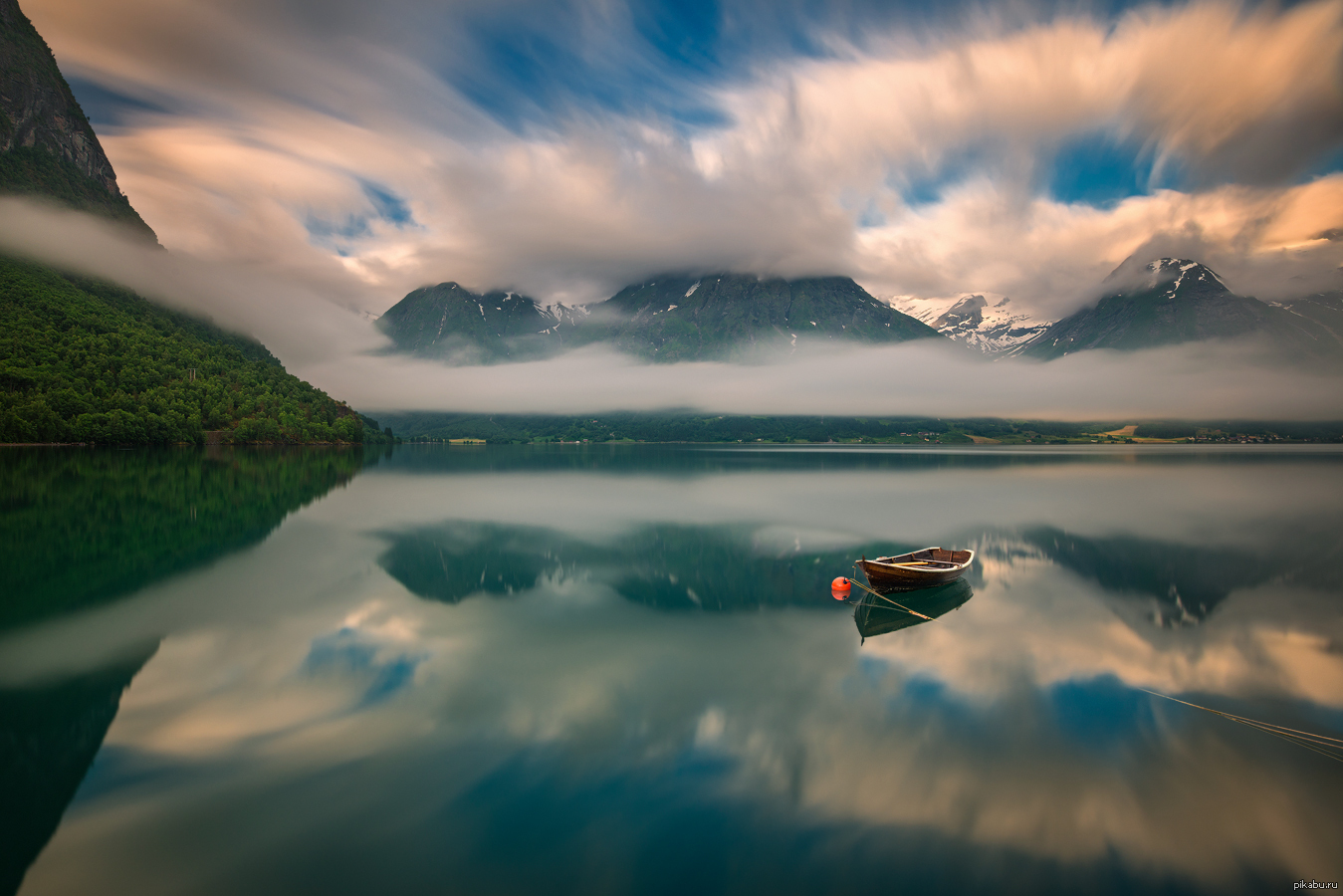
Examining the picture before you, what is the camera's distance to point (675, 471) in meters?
94.0

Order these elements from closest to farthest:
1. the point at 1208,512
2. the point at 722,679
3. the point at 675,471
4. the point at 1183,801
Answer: the point at 1183,801 → the point at 722,679 → the point at 1208,512 → the point at 675,471

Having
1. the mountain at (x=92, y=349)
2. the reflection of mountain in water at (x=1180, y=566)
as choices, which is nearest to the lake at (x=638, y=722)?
the reflection of mountain in water at (x=1180, y=566)

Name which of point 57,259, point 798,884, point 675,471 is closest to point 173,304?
point 57,259

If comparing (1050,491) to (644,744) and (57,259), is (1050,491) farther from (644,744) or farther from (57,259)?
(57,259)

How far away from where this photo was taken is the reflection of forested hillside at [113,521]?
2039 cm

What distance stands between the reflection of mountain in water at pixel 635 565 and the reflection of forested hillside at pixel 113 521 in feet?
30.2

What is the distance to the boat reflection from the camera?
20.6m

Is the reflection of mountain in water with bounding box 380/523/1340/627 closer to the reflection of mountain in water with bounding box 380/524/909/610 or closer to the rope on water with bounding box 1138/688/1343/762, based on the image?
the reflection of mountain in water with bounding box 380/524/909/610

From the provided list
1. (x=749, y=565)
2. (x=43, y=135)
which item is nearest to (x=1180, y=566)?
(x=749, y=565)

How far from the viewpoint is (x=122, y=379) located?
98312 mm

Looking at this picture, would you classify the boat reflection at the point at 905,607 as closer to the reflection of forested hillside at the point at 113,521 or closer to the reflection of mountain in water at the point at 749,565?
the reflection of mountain in water at the point at 749,565

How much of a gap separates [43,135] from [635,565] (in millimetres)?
257011

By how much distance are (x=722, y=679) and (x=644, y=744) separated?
394cm

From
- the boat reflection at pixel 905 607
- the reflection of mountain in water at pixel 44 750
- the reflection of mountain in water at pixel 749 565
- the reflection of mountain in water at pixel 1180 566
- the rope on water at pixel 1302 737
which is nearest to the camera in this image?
the reflection of mountain in water at pixel 44 750
